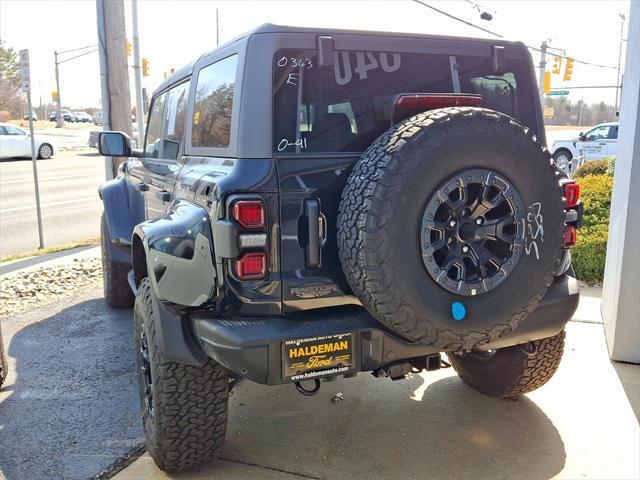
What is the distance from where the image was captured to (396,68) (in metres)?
2.80

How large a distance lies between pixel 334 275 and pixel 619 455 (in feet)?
5.87

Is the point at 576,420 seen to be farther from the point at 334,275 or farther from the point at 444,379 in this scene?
the point at 334,275

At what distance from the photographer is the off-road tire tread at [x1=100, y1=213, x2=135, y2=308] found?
5.36 meters

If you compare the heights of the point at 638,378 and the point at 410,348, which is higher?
the point at 410,348

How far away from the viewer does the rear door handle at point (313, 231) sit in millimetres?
2436

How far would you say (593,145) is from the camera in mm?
18797

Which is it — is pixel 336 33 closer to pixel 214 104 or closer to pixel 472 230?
pixel 214 104

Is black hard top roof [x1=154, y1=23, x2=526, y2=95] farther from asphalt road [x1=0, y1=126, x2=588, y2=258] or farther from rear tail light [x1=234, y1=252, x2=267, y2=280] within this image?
asphalt road [x1=0, y1=126, x2=588, y2=258]

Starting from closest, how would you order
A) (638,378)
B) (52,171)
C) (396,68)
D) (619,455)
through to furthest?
(396,68)
(619,455)
(638,378)
(52,171)

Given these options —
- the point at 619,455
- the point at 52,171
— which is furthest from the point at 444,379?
the point at 52,171

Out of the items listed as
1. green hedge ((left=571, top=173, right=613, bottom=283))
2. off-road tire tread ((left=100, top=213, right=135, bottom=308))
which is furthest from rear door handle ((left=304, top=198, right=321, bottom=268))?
green hedge ((left=571, top=173, right=613, bottom=283))

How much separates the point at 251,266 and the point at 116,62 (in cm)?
654

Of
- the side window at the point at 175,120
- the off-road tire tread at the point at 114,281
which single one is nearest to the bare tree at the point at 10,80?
the off-road tire tread at the point at 114,281

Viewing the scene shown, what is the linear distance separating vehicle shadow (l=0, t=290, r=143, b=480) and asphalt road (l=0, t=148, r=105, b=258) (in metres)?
3.66
